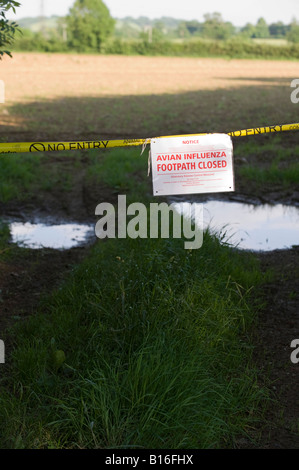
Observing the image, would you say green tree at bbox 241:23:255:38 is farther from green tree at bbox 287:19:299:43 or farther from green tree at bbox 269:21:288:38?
green tree at bbox 287:19:299:43

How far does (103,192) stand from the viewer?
380 inches

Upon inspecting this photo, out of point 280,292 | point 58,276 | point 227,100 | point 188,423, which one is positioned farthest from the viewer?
point 227,100

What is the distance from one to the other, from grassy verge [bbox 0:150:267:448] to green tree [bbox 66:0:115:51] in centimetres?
3721

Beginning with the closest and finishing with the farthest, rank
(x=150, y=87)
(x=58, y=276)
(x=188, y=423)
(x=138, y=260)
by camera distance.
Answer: (x=188, y=423)
(x=138, y=260)
(x=58, y=276)
(x=150, y=87)

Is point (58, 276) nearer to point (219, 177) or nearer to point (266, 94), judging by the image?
point (219, 177)

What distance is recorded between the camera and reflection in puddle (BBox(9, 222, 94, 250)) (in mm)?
7586

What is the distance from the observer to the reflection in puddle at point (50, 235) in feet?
24.9

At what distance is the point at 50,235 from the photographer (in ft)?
26.3

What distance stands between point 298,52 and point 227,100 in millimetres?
22796

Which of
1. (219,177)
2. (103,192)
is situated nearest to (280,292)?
(219,177)

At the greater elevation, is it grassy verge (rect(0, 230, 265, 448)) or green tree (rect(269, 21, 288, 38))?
green tree (rect(269, 21, 288, 38))

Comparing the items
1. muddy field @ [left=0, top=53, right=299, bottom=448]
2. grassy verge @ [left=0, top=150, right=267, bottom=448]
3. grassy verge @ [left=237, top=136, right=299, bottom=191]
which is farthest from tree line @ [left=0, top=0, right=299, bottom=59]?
grassy verge @ [left=0, top=150, right=267, bottom=448]

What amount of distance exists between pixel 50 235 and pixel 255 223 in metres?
2.52

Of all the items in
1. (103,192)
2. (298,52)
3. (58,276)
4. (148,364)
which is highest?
(298,52)
